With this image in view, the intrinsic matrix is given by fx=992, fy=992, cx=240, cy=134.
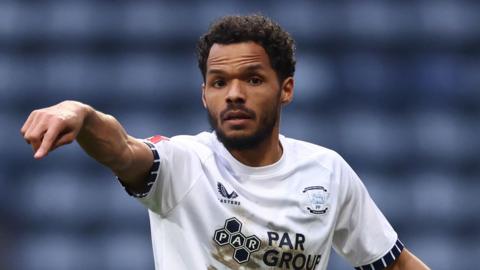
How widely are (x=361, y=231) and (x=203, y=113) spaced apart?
5.80 metres

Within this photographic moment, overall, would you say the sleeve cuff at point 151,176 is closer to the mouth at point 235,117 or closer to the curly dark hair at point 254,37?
the mouth at point 235,117

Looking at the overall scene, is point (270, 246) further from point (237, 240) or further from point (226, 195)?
point (226, 195)

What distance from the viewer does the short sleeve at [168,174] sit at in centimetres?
358

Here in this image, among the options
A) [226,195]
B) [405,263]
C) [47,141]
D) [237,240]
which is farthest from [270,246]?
[47,141]

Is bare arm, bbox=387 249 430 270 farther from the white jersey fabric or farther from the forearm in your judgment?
the forearm

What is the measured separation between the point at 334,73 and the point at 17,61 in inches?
129

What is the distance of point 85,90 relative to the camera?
10.0 meters

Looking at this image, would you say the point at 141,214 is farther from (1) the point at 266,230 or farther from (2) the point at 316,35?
(1) the point at 266,230

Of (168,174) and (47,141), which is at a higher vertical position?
(47,141)

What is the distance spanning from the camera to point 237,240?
3727mm

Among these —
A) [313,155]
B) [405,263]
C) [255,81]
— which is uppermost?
[255,81]

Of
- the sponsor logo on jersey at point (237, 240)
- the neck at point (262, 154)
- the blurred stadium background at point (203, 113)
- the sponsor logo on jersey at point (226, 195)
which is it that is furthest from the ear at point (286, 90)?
the blurred stadium background at point (203, 113)

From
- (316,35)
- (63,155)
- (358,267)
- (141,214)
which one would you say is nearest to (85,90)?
(63,155)

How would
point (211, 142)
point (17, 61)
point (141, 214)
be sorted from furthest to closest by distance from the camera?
point (17, 61)
point (141, 214)
point (211, 142)
